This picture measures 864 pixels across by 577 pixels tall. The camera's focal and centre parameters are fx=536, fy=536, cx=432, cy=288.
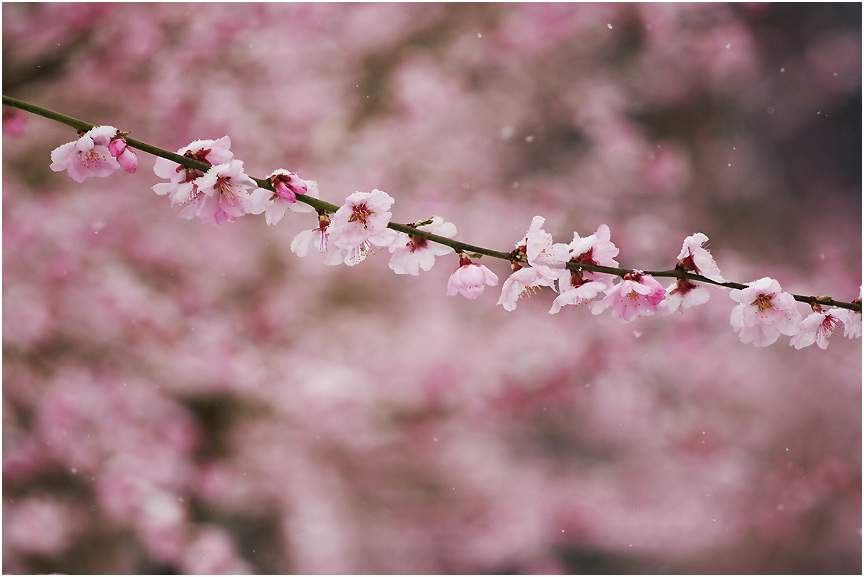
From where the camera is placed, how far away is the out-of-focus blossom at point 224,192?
450 millimetres

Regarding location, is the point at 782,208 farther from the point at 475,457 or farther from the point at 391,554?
the point at 391,554

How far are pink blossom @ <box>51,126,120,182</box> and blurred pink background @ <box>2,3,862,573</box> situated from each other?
92 cm

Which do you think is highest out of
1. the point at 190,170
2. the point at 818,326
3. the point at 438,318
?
the point at 438,318

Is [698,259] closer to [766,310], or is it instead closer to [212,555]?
[766,310]

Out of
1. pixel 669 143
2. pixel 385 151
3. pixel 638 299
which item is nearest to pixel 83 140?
pixel 638 299

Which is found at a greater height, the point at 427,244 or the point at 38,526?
the point at 427,244

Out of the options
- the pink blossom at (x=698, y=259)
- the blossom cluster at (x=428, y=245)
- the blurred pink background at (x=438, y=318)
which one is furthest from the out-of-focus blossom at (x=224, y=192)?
the blurred pink background at (x=438, y=318)

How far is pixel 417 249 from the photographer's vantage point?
1.62 ft

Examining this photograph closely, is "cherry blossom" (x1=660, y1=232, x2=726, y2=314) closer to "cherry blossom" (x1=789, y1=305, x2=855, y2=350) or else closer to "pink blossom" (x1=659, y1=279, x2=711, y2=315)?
"pink blossom" (x1=659, y1=279, x2=711, y2=315)

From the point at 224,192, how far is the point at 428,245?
19cm

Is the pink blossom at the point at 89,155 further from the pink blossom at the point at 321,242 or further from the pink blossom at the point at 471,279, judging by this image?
the pink blossom at the point at 471,279

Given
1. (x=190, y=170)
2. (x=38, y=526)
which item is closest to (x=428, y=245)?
(x=190, y=170)

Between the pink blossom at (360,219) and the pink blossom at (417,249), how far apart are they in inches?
1.0

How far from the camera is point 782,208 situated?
1441mm
